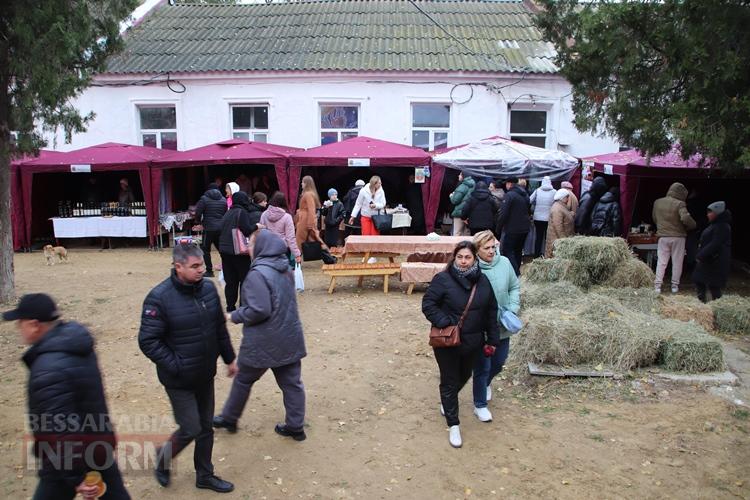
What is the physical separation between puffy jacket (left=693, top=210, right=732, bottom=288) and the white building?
818 centimetres

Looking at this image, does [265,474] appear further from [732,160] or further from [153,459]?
[732,160]

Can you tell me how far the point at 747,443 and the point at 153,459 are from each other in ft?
14.9

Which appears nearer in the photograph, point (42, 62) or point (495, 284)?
point (495, 284)

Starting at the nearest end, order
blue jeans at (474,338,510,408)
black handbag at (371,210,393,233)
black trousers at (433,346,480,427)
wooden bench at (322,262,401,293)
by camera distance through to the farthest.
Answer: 1. black trousers at (433,346,480,427)
2. blue jeans at (474,338,510,408)
3. wooden bench at (322,262,401,293)
4. black handbag at (371,210,393,233)

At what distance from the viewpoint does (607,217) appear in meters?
10.9

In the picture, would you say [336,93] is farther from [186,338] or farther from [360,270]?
[186,338]

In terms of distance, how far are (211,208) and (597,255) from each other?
19.5 feet

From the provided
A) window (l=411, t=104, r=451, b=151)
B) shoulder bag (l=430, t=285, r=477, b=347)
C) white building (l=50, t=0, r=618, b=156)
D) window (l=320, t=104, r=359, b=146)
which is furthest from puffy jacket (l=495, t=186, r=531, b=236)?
window (l=320, t=104, r=359, b=146)

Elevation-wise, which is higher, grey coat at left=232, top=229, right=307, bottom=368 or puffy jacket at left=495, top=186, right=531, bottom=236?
puffy jacket at left=495, top=186, right=531, bottom=236

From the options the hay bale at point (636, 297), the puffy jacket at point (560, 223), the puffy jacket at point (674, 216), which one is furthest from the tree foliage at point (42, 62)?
the puffy jacket at point (674, 216)

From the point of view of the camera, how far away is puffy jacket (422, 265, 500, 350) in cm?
445

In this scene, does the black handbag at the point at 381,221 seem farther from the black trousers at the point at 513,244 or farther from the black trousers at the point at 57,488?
the black trousers at the point at 57,488

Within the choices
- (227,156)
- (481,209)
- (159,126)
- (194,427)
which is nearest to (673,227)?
(481,209)

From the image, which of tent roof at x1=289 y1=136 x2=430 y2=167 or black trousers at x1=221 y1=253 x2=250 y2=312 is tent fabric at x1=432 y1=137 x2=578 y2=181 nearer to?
tent roof at x1=289 y1=136 x2=430 y2=167
